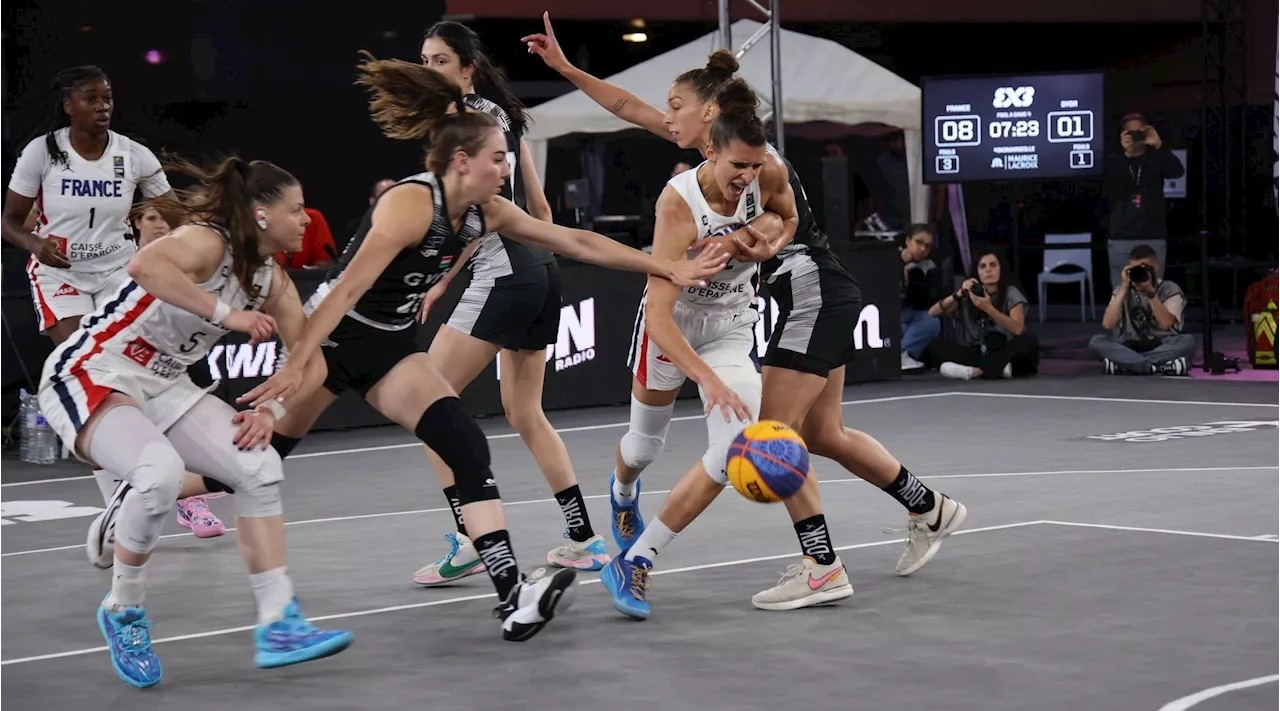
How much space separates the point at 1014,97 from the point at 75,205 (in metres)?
10.2

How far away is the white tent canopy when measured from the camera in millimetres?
18547

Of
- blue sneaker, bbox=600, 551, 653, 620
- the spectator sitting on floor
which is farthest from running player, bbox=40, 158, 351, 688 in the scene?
the spectator sitting on floor

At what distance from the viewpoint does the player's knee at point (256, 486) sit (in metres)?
5.66

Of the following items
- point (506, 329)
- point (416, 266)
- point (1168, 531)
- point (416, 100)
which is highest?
point (416, 100)

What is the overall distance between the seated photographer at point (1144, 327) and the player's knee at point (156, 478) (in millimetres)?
11141

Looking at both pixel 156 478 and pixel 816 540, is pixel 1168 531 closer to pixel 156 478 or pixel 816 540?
pixel 816 540

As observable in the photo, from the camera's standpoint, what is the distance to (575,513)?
731 cm

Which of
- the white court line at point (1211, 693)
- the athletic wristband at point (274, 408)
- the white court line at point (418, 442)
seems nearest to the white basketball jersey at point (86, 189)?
the white court line at point (418, 442)

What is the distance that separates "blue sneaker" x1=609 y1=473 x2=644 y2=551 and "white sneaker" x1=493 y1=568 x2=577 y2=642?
4.85ft

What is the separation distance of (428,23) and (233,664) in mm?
15664

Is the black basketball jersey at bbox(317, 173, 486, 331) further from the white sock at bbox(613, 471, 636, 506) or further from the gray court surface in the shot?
the white sock at bbox(613, 471, 636, 506)

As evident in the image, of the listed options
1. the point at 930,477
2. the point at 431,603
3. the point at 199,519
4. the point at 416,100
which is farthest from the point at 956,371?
the point at 416,100

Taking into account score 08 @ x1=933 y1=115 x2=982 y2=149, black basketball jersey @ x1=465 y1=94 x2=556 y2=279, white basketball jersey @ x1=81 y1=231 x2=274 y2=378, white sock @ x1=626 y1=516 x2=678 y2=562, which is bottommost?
white sock @ x1=626 y1=516 x2=678 y2=562

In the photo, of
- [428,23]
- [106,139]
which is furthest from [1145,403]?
[428,23]
